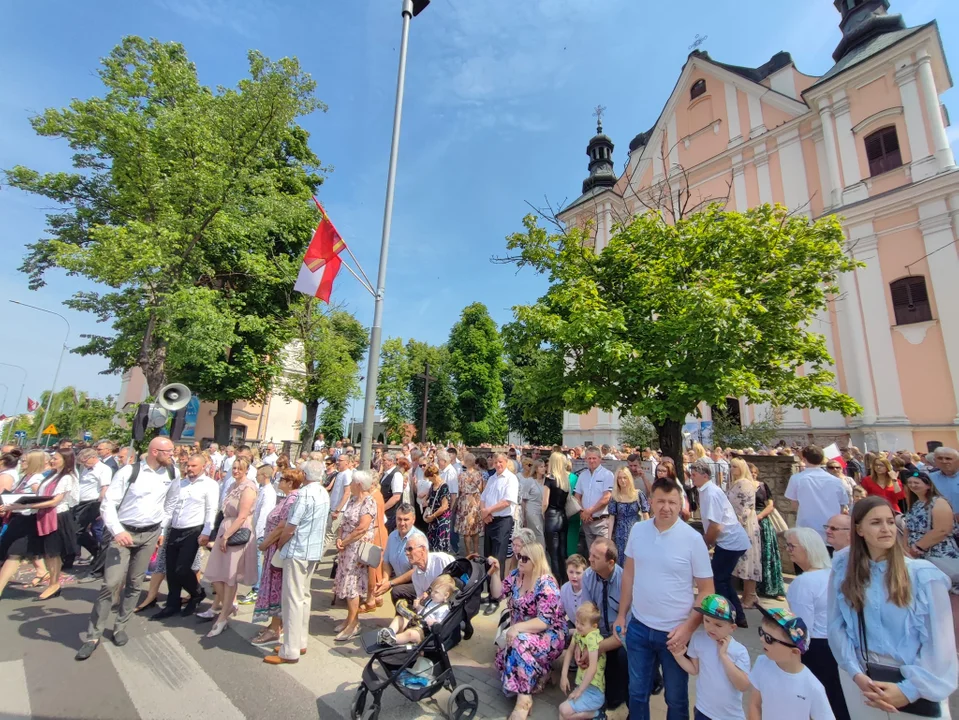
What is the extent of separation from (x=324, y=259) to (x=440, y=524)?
210 inches

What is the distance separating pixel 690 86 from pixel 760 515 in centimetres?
3122

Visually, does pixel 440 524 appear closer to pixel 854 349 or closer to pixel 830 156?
pixel 854 349

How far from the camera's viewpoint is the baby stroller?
Answer: 342cm

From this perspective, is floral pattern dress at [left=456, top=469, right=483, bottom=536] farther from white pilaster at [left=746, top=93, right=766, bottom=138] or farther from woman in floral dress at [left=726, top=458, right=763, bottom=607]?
white pilaster at [left=746, top=93, right=766, bottom=138]

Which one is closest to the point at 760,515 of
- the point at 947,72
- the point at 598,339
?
the point at 598,339

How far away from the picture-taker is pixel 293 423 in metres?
39.0

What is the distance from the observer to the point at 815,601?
9.70 feet

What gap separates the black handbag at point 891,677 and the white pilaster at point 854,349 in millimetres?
21317

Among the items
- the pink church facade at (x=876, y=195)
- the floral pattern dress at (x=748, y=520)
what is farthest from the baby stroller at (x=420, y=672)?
the pink church facade at (x=876, y=195)

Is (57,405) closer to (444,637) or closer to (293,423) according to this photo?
(293,423)

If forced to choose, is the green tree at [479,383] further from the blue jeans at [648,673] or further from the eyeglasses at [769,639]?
the eyeglasses at [769,639]

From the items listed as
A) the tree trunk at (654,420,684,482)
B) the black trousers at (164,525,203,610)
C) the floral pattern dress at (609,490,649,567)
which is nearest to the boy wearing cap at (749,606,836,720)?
the floral pattern dress at (609,490,649,567)

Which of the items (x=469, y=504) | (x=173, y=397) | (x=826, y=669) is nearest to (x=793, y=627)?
(x=826, y=669)

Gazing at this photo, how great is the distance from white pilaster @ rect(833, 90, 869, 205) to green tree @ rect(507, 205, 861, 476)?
13.9 m
